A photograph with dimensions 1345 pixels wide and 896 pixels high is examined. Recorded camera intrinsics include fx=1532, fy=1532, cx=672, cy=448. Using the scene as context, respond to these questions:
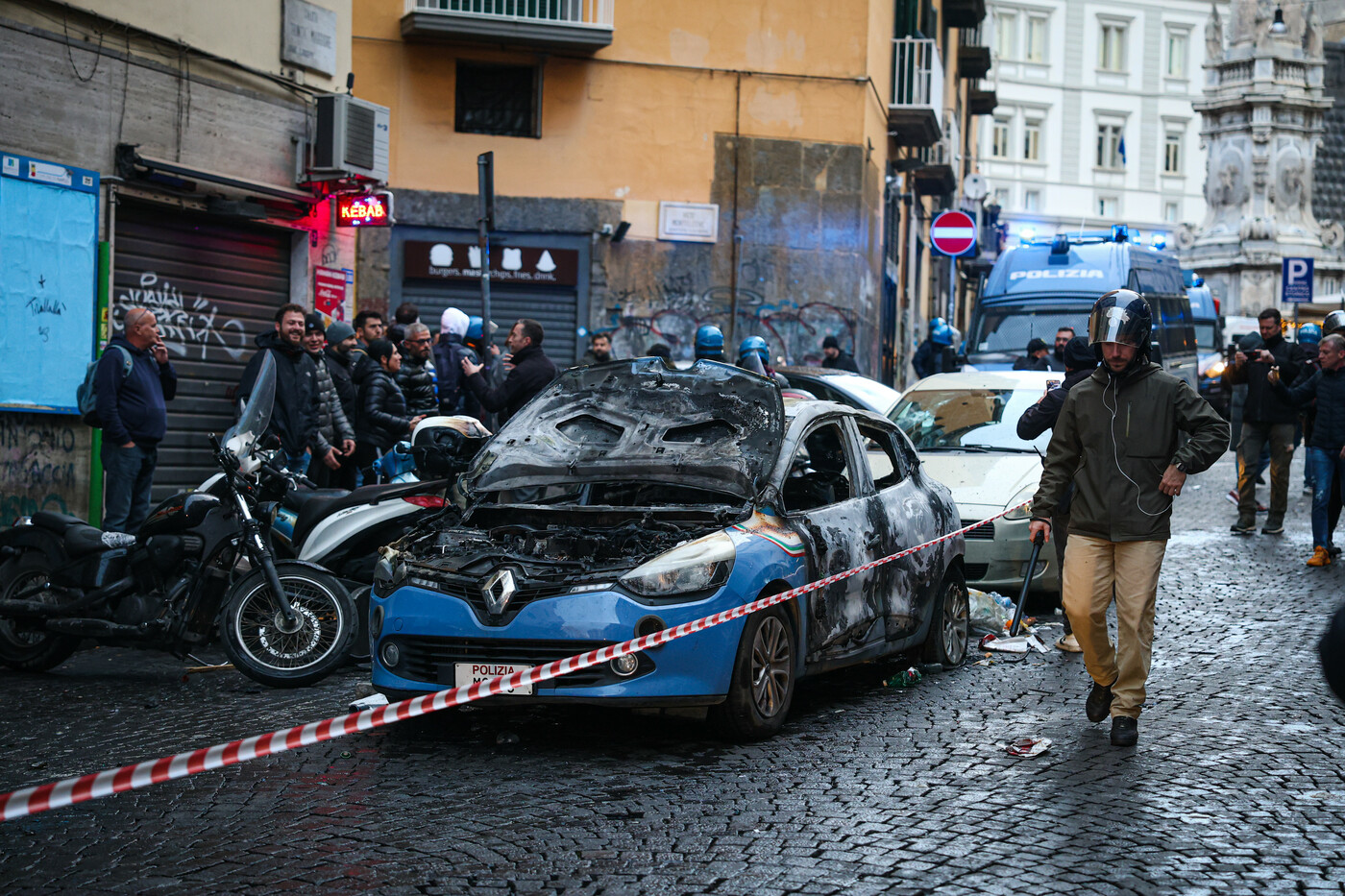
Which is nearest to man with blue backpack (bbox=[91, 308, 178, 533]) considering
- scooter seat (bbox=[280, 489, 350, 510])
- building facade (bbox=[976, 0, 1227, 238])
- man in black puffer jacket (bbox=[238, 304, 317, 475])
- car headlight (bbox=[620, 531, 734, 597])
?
man in black puffer jacket (bbox=[238, 304, 317, 475])

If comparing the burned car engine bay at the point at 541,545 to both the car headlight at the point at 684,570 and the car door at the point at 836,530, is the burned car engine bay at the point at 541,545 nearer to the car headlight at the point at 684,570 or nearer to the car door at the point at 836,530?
the car headlight at the point at 684,570

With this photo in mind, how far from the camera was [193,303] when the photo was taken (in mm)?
13867

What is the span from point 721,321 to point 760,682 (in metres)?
15.8

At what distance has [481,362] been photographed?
47.5 feet

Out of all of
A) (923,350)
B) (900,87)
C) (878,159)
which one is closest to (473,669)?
(923,350)

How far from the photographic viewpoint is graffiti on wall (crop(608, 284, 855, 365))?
21.6 metres

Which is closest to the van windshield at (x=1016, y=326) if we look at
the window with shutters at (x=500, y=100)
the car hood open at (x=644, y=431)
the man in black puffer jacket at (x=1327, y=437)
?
the window with shutters at (x=500, y=100)

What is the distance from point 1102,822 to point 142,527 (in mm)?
5105

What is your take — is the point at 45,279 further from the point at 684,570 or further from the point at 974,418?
the point at 684,570

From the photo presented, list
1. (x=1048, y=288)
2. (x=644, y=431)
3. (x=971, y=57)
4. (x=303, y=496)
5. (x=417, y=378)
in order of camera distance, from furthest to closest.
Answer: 1. (x=971, y=57)
2. (x=1048, y=288)
3. (x=417, y=378)
4. (x=303, y=496)
5. (x=644, y=431)

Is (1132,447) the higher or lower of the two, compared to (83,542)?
higher

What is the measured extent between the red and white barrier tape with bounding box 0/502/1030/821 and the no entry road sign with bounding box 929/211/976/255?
14.5 metres

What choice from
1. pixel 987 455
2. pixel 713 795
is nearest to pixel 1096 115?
pixel 987 455

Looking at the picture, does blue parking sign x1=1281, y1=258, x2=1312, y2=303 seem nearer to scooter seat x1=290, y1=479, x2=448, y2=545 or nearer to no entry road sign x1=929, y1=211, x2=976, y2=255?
no entry road sign x1=929, y1=211, x2=976, y2=255
